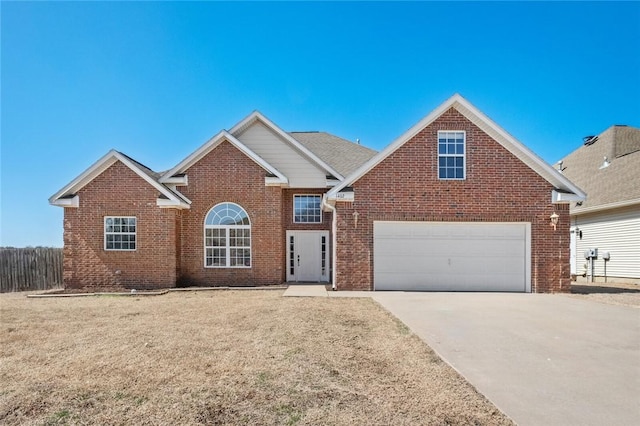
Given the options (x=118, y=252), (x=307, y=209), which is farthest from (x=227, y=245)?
(x=118, y=252)

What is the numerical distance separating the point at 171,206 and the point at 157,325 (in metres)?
6.87

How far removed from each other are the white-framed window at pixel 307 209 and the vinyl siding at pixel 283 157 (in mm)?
569

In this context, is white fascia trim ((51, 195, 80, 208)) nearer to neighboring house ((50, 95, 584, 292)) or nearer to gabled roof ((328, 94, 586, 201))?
neighboring house ((50, 95, 584, 292))

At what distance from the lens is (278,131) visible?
16766mm

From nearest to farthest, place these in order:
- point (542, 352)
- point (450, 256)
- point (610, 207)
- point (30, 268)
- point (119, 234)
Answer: point (542, 352) → point (450, 256) → point (119, 234) → point (30, 268) → point (610, 207)

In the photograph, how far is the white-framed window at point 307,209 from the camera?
16288 millimetres

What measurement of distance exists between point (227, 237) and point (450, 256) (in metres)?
8.09

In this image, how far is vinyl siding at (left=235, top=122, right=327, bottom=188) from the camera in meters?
16.2

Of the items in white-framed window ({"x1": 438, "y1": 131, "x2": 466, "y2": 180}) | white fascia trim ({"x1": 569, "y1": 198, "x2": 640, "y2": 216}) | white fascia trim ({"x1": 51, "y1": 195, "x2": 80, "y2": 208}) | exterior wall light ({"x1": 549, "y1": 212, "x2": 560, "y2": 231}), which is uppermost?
white-framed window ({"x1": 438, "y1": 131, "x2": 466, "y2": 180})

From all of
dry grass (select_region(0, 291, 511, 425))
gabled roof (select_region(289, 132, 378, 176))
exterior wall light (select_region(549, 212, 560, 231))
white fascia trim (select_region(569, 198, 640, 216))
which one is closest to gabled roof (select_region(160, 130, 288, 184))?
gabled roof (select_region(289, 132, 378, 176))

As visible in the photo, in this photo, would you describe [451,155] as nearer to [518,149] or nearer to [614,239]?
[518,149]

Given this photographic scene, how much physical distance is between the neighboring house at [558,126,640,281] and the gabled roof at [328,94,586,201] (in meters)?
5.49

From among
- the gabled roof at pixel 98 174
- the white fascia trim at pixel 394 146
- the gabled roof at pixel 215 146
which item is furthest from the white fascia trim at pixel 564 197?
the gabled roof at pixel 98 174

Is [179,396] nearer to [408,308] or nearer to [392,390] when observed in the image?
[392,390]
